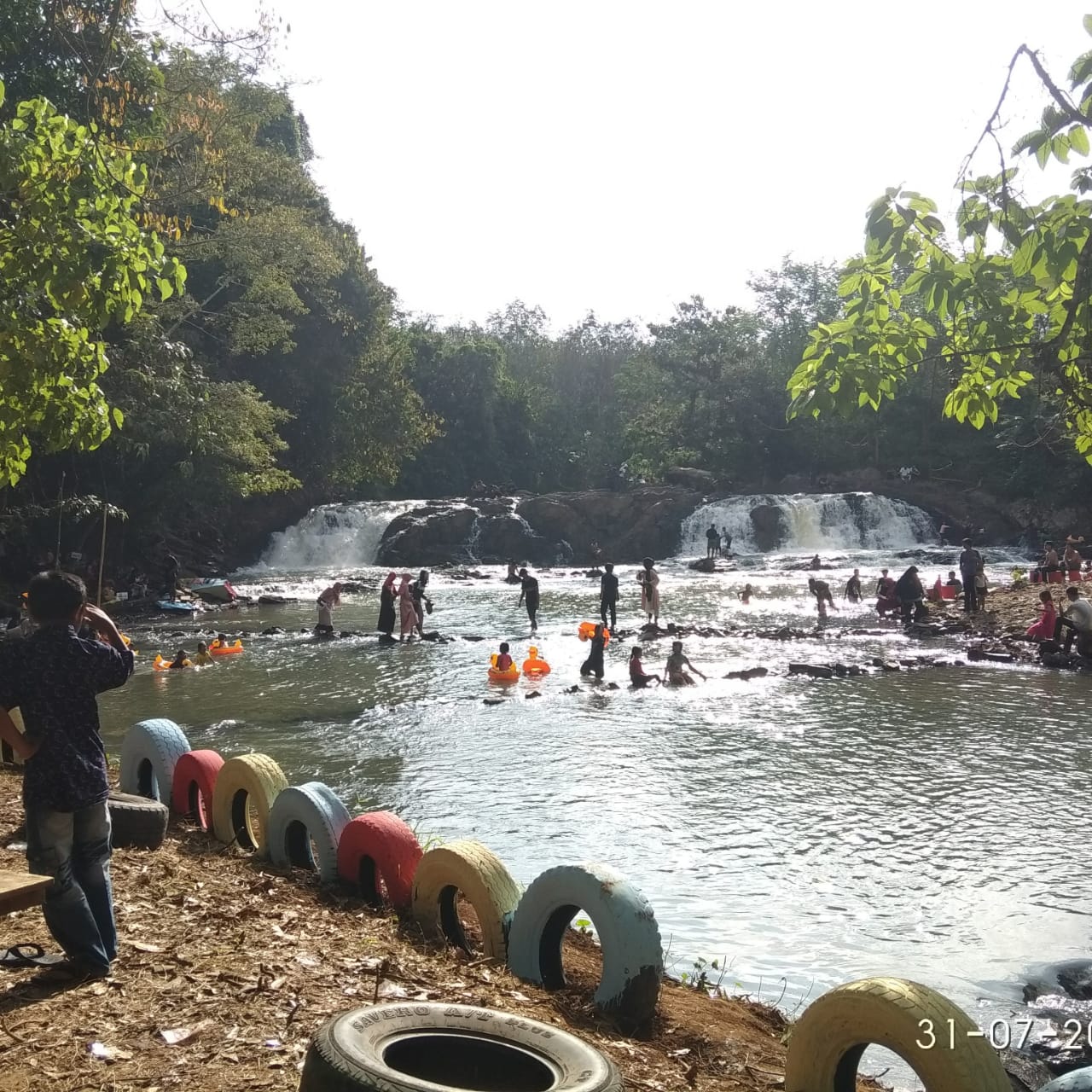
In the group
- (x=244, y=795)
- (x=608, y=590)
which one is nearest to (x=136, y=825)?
(x=244, y=795)

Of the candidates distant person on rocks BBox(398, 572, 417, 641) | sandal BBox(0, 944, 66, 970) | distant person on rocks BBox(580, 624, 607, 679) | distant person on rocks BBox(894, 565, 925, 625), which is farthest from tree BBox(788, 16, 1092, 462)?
distant person on rocks BBox(894, 565, 925, 625)

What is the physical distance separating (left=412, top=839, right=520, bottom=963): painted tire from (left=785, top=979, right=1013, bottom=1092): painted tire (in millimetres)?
1885

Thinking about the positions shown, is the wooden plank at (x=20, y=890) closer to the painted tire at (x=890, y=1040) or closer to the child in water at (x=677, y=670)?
the painted tire at (x=890, y=1040)

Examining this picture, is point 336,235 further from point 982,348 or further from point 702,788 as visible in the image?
point 982,348

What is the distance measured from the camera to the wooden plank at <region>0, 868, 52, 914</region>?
3887 mm

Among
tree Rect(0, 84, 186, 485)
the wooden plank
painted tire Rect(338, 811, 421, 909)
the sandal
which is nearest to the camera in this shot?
the wooden plank

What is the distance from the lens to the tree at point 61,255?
7336 millimetres

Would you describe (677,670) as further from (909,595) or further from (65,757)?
(65,757)

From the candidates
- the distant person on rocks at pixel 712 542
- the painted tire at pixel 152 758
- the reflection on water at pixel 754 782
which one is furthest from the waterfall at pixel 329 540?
the painted tire at pixel 152 758

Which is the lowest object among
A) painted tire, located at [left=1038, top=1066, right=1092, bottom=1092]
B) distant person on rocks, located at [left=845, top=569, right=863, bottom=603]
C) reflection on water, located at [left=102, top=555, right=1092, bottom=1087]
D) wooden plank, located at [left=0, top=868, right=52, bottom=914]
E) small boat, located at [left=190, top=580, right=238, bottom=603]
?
reflection on water, located at [left=102, top=555, right=1092, bottom=1087]

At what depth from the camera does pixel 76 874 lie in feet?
14.4

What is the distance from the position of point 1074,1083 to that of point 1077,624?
56.6ft

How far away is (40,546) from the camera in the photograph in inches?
1297

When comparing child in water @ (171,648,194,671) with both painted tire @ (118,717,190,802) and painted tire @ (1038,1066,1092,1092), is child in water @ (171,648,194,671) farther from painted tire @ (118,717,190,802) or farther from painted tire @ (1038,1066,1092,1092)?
painted tire @ (1038,1066,1092,1092)
